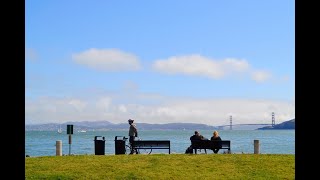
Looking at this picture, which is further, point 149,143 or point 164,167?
point 149,143

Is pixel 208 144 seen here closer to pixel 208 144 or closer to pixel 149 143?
pixel 208 144

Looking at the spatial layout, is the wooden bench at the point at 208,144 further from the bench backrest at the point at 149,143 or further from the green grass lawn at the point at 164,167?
the green grass lawn at the point at 164,167

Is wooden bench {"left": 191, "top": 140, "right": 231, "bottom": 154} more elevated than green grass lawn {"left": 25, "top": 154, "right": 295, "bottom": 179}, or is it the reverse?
wooden bench {"left": 191, "top": 140, "right": 231, "bottom": 154}

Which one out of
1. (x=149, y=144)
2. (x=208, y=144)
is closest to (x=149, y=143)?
(x=149, y=144)

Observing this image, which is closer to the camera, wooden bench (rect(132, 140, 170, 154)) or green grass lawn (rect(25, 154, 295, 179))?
green grass lawn (rect(25, 154, 295, 179))

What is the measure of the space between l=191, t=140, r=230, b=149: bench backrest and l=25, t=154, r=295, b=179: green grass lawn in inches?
107

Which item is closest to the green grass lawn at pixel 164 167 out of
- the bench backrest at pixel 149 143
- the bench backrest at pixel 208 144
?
the bench backrest at pixel 208 144

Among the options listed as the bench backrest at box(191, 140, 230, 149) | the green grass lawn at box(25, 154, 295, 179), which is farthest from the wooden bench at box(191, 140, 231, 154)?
the green grass lawn at box(25, 154, 295, 179)

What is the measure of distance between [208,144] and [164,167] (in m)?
5.32

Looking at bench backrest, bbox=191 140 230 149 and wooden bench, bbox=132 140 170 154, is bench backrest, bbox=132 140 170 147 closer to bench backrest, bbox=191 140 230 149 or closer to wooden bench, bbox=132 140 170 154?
wooden bench, bbox=132 140 170 154

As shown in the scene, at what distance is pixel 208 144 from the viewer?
60.1ft

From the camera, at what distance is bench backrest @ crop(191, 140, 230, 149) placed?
18172 mm
